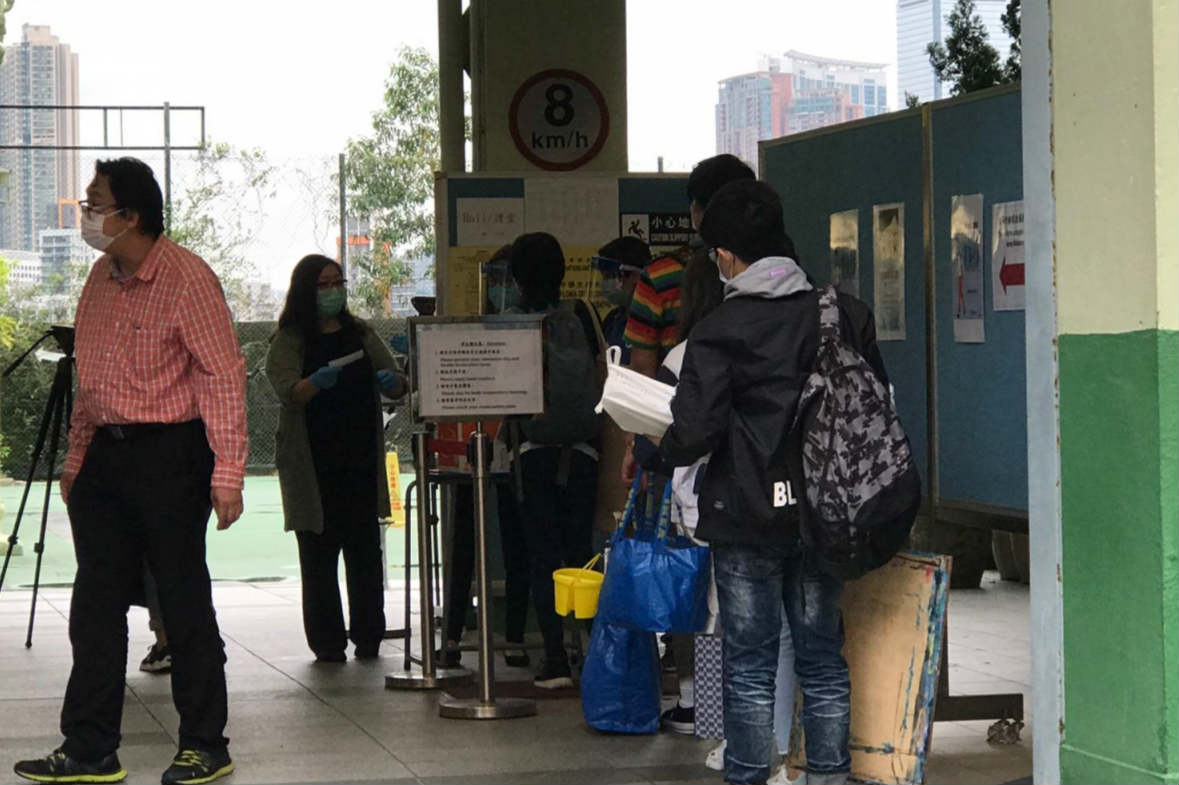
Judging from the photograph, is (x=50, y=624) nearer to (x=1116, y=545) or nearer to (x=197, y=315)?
(x=197, y=315)

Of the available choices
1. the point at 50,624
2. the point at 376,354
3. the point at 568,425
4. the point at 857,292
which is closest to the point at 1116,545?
the point at 857,292

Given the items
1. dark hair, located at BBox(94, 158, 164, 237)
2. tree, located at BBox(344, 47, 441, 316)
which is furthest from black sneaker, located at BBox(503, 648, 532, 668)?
tree, located at BBox(344, 47, 441, 316)

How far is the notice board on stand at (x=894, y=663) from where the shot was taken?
497 centimetres

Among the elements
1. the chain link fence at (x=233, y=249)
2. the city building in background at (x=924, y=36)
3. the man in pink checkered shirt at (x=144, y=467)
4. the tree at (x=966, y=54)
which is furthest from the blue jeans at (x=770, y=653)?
the chain link fence at (x=233, y=249)

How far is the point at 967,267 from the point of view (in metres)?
5.73

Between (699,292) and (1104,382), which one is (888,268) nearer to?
(699,292)

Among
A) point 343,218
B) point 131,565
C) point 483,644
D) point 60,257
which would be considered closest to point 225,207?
point 343,218

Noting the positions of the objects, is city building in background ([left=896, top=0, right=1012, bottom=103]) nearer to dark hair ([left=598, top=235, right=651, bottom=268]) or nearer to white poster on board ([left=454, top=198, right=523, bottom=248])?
white poster on board ([left=454, top=198, right=523, bottom=248])

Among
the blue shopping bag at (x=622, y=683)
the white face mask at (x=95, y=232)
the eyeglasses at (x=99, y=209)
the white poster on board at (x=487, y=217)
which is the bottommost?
the blue shopping bag at (x=622, y=683)

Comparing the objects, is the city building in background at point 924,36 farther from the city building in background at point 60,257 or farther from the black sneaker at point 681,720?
the city building in background at point 60,257

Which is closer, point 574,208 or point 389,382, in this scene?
point 389,382

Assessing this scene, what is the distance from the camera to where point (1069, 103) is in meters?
4.33

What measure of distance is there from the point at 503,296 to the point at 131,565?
7.11 feet

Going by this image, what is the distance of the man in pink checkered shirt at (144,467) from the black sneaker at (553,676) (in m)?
1.75
